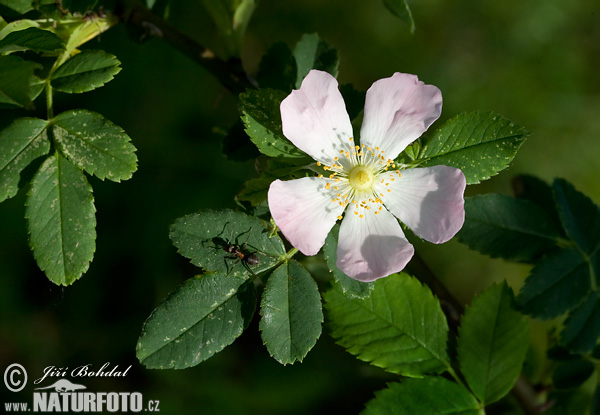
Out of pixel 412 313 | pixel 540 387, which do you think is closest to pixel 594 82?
pixel 540 387

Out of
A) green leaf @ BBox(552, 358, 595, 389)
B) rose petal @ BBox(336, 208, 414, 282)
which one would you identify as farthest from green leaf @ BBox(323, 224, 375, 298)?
green leaf @ BBox(552, 358, 595, 389)

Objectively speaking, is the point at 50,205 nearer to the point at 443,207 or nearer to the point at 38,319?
the point at 443,207

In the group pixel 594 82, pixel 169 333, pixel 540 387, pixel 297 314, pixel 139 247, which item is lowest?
pixel 139 247

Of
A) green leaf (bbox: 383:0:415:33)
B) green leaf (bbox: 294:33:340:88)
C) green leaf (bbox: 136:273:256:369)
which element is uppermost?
green leaf (bbox: 383:0:415:33)


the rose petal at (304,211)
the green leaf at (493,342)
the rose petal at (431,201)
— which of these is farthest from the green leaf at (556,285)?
the rose petal at (304,211)

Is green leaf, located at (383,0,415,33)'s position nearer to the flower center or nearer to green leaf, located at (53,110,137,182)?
the flower center
